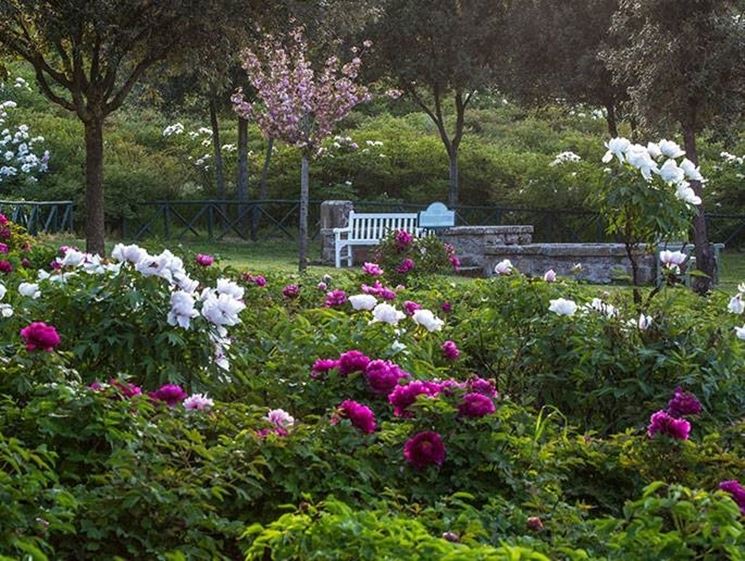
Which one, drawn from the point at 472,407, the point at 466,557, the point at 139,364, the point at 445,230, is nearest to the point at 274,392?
the point at 139,364

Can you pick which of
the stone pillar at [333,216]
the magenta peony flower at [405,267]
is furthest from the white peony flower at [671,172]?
the stone pillar at [333,216]

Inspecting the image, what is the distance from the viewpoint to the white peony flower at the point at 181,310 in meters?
4.30

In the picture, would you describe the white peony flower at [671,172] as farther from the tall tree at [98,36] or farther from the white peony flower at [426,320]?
the tall tree at [98,36]

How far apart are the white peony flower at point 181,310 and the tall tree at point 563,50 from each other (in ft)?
63.5

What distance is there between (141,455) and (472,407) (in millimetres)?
946

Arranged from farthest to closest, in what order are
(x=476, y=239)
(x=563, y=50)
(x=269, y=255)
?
1. (x=563, y=50)
2. (x=269, y=255)
3. (x=476, y=239)

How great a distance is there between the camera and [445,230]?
61.9 feet

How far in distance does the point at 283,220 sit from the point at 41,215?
4.58m

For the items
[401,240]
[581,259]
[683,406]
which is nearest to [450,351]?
[683,406]

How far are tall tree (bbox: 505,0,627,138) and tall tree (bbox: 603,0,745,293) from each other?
218 inches

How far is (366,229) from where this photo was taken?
19781 mm

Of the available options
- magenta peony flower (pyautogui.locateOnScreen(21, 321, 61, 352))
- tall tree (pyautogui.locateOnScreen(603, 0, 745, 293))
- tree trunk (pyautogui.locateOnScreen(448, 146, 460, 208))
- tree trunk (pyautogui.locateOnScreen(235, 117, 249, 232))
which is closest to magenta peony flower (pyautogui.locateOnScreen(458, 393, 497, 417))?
magenta peony flower (pyautogui.locateOnScreen(21, 321, 61, 352))

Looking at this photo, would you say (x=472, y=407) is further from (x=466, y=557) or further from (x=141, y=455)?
(x=466, y=557)

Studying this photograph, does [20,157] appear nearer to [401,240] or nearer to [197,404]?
[401,240]
